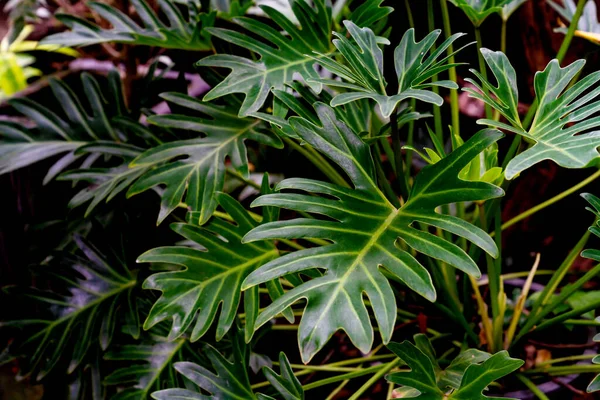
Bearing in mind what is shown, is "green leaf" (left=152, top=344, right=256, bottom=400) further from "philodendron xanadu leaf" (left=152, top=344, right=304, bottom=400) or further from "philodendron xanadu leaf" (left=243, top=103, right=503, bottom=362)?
"philodendron xanadu leaf" (left=243, top=103, right=503, bottom=362)

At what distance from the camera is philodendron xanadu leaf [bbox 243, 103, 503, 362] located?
57 cm

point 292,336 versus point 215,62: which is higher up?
point 215,62

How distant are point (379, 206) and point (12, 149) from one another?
0.80 meters

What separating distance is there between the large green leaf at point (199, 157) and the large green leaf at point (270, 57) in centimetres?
11

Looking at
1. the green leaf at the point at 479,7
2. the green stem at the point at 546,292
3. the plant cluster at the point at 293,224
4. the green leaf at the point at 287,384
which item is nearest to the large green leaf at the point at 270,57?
the plant cluster at the point at 293,224

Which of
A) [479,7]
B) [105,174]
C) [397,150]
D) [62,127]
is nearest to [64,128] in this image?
[62,127]

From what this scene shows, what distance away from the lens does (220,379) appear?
0.80 m

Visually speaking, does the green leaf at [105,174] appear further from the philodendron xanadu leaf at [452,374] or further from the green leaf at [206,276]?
the philodendron xanadu leaf at [452,374]

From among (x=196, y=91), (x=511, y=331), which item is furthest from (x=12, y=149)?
(x=511, y=331)

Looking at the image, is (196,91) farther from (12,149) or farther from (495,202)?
(495,202)

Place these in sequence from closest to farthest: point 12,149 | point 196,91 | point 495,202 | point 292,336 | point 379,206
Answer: point 379,206, point 495,202, point 12,149, point 292,336, point 196,91

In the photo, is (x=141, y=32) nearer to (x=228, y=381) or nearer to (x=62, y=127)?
(x=62, y=127)

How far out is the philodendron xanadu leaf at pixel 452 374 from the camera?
63 cm

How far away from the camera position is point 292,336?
1.41 m
